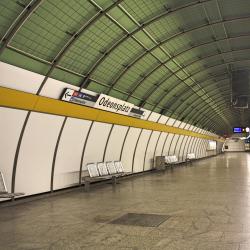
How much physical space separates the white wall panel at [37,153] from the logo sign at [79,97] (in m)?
0.83

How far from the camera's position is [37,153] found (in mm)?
13031

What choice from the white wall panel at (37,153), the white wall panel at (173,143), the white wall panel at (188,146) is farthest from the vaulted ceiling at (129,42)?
the white wall panel at (188,146)

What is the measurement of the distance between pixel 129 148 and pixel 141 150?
219 centimetres

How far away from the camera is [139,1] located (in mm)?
13156

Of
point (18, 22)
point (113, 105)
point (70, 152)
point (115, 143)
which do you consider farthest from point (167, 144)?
point (18, 22)

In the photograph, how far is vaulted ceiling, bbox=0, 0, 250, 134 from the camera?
437 inches

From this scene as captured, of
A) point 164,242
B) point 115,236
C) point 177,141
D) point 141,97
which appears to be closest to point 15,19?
point 115,236

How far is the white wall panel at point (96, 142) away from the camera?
16656 mm

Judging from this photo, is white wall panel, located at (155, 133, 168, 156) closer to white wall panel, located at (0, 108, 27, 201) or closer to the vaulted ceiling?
the vaulted ceiling

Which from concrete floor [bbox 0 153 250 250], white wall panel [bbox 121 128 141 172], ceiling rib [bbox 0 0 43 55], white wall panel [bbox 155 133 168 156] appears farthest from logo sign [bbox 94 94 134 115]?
white wall panel [bbox 155 133 168 156]

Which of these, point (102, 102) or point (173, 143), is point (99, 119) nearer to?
point (102, 102)

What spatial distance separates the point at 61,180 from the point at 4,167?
3394 millimetres

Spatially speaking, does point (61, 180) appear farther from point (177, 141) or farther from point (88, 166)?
point (177, 141)

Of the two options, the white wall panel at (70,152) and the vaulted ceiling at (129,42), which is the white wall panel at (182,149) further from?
the white wall panel at (70,152)
